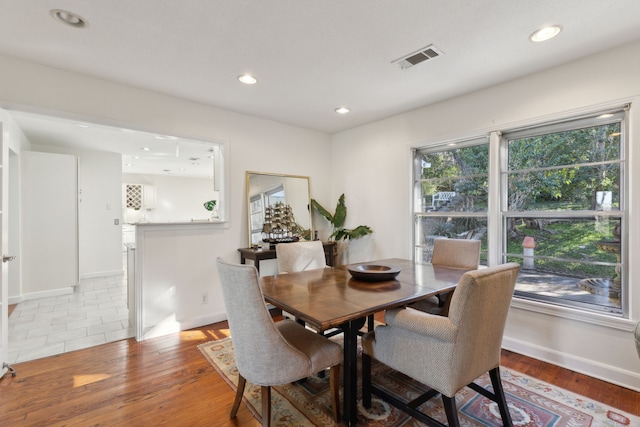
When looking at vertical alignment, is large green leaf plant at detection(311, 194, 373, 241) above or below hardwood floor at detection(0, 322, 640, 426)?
above

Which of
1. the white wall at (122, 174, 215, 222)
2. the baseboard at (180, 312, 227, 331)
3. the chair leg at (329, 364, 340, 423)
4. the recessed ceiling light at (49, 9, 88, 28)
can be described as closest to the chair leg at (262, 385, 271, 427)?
the chair leg at (329, 364, 340, 423)

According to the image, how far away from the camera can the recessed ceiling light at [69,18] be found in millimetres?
1762

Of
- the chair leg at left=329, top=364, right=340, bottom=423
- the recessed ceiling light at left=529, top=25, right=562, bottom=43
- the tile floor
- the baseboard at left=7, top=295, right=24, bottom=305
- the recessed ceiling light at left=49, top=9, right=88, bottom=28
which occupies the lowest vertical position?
the tile floor

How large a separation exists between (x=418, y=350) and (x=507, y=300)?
555 millimetres

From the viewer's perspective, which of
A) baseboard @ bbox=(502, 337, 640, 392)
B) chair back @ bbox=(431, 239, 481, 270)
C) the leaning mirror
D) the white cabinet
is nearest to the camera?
baseboard @ bbox=(502, 337, 640, 392)

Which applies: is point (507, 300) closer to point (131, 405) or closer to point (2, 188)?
point (131, 405)

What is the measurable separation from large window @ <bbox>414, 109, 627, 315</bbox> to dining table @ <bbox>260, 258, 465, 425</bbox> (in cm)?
96

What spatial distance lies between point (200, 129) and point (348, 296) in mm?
2573

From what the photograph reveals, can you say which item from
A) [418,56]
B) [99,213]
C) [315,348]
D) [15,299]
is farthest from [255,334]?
[99,213]

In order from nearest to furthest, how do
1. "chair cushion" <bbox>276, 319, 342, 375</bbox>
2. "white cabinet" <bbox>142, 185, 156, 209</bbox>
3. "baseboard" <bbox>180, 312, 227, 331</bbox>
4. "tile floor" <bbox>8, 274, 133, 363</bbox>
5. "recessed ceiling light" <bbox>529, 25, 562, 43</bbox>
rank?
"chair cushion" <bbox>276, 319, 342, 375</bbox>
"recessed ceiling light" <bbox>529, 25, 562, 43</bbox>
"tile floor" <bbox>8, 274, 133, 363</bbox>
"baseboard" <bbox>180, 312, 227, 331</bbox>
"white cabinet" <bbox>142, 185, 156, 209</bbox>

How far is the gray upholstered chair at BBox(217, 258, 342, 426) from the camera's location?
1.40 m

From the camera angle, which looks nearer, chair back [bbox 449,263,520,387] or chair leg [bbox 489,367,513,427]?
chair back [bbox 449,263,520,387]

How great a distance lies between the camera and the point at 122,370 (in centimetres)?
233

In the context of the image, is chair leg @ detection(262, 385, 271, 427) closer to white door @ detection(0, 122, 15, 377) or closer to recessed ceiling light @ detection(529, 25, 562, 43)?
white door @ detection(0, 122, 15, 377)
